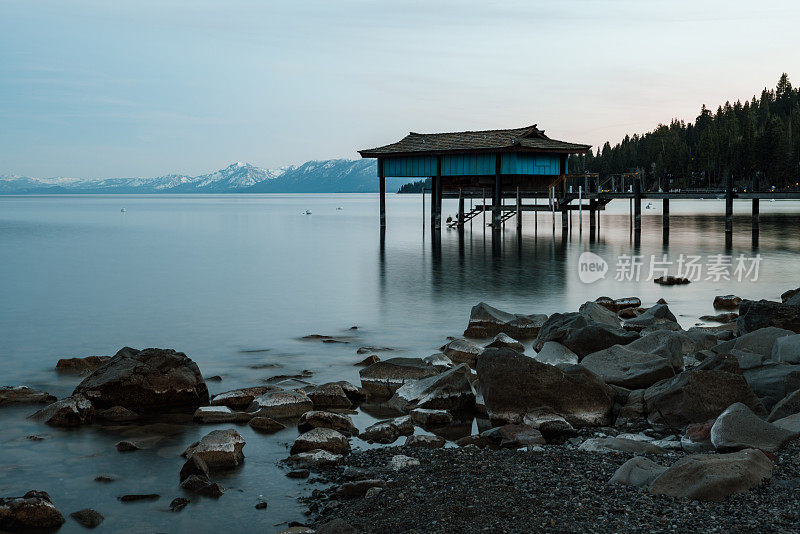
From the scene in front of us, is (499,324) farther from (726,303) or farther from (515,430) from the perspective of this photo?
(515,430)

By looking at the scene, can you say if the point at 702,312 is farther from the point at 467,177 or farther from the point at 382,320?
the point at 467,177

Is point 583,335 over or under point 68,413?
over

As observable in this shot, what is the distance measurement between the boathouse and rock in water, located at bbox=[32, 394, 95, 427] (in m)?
40.9

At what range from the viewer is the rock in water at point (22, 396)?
12.7m

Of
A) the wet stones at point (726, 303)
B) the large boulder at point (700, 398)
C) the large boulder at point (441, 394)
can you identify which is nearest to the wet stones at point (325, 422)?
the large boulder at point (441, 394)

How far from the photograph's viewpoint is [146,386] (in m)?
12.3

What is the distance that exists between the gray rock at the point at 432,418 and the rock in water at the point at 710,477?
439 cm

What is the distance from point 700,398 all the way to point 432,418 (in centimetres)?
365

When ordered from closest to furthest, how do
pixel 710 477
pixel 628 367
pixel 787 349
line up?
pixel 710 477
pixel 787 349
pixel 628 367

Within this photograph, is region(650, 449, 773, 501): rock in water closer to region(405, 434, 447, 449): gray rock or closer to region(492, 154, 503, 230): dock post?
region(405, 434, 447, 449): gray rock

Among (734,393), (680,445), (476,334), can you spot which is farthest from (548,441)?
(476,334)

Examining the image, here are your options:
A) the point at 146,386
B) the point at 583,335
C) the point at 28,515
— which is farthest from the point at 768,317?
the point at 28,515

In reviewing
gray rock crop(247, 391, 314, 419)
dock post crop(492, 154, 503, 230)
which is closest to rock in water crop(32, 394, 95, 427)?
gray rock crop(247, 391, 314, 419)

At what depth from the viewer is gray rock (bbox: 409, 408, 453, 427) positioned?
443 inches
